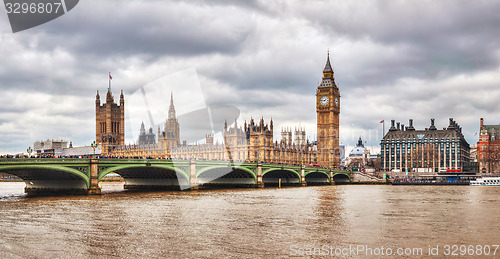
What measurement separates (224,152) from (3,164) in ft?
325

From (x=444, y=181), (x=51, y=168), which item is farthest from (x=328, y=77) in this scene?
(x=51, y=168)

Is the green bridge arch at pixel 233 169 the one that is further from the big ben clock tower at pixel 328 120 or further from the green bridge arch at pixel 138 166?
the big ben clock tower at pixel 328 120

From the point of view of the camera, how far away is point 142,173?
70562mm

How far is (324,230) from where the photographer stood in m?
27.8

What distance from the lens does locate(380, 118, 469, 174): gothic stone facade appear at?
17325 centimetres

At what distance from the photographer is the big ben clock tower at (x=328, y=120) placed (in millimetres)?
176875

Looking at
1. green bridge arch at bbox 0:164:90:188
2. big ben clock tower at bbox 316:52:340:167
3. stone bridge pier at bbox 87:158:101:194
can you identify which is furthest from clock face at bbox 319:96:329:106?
green bridge arch at bbox 0:164:90:188

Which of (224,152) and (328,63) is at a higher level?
(328,63)

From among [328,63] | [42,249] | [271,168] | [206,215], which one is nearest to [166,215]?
[206,215]

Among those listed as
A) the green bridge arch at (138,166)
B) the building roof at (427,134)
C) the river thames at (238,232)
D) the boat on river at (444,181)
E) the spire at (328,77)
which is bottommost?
the boat on river at (444,181)

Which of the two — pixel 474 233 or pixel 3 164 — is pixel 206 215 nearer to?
pixel 474 233

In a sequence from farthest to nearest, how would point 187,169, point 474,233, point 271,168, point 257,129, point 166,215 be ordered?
1. point 257,129
2. point 271,168
3. point 187,169
4. point 166,215
5. point 474,233

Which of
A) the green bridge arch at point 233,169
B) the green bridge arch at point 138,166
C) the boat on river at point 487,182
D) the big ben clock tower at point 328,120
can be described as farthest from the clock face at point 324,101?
the green bridge arch at point 138,166

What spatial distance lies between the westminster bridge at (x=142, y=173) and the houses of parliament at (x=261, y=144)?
35683 mm
